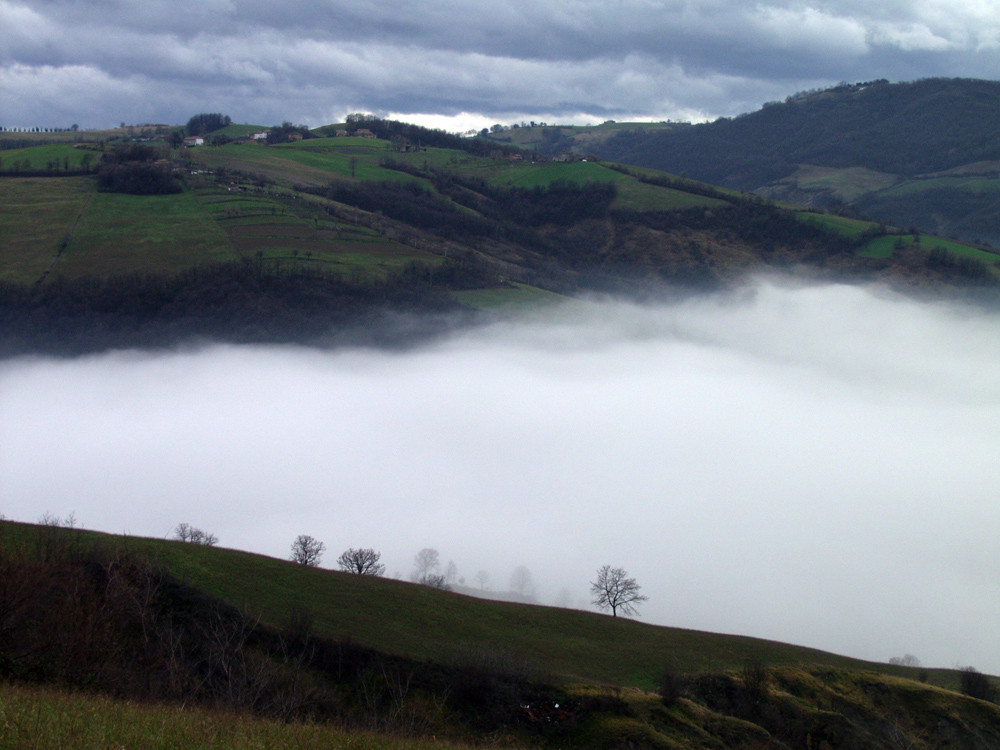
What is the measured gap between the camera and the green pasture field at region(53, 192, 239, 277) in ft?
453

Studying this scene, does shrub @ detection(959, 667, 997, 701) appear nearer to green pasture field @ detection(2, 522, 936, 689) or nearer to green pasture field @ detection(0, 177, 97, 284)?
green pasture field @ detection(2, 522, 936, 689)

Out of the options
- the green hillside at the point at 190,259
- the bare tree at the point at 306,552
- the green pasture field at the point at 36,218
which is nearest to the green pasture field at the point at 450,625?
the bare tree at the point at 306,552

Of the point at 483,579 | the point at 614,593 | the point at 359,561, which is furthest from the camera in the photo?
the point at 483,579

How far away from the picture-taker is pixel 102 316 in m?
140

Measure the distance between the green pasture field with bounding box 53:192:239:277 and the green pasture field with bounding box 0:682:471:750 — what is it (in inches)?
5347

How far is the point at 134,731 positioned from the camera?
50.4ft

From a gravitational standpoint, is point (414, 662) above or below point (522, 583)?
above

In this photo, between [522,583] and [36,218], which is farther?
[36,218]

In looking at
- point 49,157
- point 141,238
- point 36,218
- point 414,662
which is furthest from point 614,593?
point 49,157

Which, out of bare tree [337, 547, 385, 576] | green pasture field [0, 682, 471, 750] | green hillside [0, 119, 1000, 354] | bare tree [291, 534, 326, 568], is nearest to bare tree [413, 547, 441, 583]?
bare tree [291, 534, 326, 568]

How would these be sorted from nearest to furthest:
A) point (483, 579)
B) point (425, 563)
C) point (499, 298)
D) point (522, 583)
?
point (425, 563)
point (522, 583)
point (483, 579)
point (499, 298)

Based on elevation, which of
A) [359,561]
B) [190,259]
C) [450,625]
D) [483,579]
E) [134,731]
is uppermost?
[190,259]

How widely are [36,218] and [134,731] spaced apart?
524 ft

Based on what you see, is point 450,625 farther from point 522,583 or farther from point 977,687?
point 522,583
